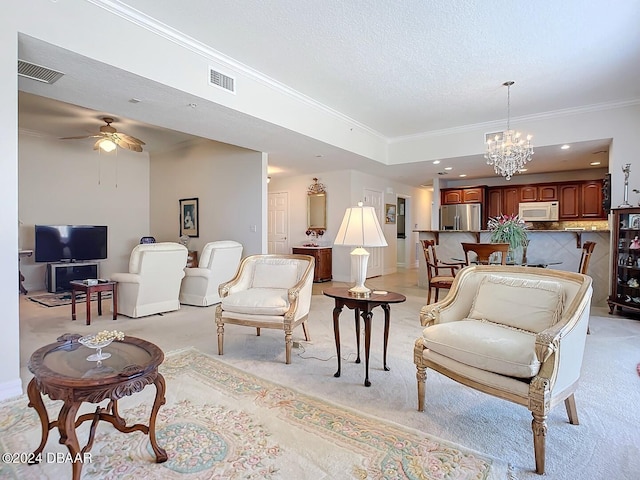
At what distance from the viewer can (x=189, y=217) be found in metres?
7.56

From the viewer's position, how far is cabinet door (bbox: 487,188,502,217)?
8703mm

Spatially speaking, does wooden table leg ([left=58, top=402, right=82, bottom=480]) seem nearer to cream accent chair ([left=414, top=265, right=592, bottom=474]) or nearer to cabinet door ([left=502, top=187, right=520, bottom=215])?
cream accent chair ([left=414, top=265, right=592, bottom=474])

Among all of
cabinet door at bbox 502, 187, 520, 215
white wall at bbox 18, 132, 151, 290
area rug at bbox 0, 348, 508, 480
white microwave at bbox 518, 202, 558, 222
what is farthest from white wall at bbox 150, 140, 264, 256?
white microwave at bbox 518, 202, 558, 222

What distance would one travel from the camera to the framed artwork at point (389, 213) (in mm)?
9039

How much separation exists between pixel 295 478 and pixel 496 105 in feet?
17.5

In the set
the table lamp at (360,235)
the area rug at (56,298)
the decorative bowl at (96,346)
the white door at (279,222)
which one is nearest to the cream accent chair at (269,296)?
the table lamp at (360,235)

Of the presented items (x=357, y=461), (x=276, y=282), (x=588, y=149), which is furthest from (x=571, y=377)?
(x=588, y=149)

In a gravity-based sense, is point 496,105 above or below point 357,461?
above

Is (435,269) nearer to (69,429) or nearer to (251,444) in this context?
(251,444)

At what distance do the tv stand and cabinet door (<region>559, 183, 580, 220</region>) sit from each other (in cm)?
998

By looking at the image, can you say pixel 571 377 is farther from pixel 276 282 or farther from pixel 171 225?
pixel 171 225

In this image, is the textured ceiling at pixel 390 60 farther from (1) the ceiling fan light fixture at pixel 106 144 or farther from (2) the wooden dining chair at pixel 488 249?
(2) the wooden dining chair at pixel 488 249

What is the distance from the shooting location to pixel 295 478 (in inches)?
64.4

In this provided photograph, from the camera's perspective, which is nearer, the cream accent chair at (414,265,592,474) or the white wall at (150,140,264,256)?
the cream accent chair at (414,265,592,474)
